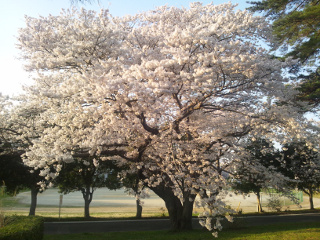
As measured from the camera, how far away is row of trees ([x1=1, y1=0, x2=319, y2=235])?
8352 mm

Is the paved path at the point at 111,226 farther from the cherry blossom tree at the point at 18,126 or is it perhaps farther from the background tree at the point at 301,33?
the background tree at the point at 301,33

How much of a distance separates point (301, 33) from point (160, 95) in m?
6.25

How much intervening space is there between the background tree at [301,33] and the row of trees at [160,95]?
22.2 inches

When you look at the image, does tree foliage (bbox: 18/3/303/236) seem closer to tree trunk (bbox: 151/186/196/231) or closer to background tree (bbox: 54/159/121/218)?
tree trunk (bbox: 151/186/196/231)

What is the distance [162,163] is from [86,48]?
4970mm

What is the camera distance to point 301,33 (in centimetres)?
1086

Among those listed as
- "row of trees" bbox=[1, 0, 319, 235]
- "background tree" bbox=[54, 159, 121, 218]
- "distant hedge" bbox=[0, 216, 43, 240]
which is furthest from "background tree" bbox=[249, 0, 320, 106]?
"background tree" bbox=[54, 159, 121, 218]

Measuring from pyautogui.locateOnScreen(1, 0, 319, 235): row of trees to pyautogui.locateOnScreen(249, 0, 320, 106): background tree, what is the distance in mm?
565

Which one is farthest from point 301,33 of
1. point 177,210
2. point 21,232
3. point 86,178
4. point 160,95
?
point 86,178

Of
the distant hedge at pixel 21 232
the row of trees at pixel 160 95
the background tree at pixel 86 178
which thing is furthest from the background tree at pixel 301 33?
the background tree at pixel 86 178

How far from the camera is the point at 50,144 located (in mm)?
10039

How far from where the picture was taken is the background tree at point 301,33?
1025cm

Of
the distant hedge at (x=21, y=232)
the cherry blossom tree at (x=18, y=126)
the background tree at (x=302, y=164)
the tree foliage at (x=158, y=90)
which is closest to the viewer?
the distant hedge at (x=21, y=232)

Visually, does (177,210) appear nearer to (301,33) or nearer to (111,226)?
(111,226)
